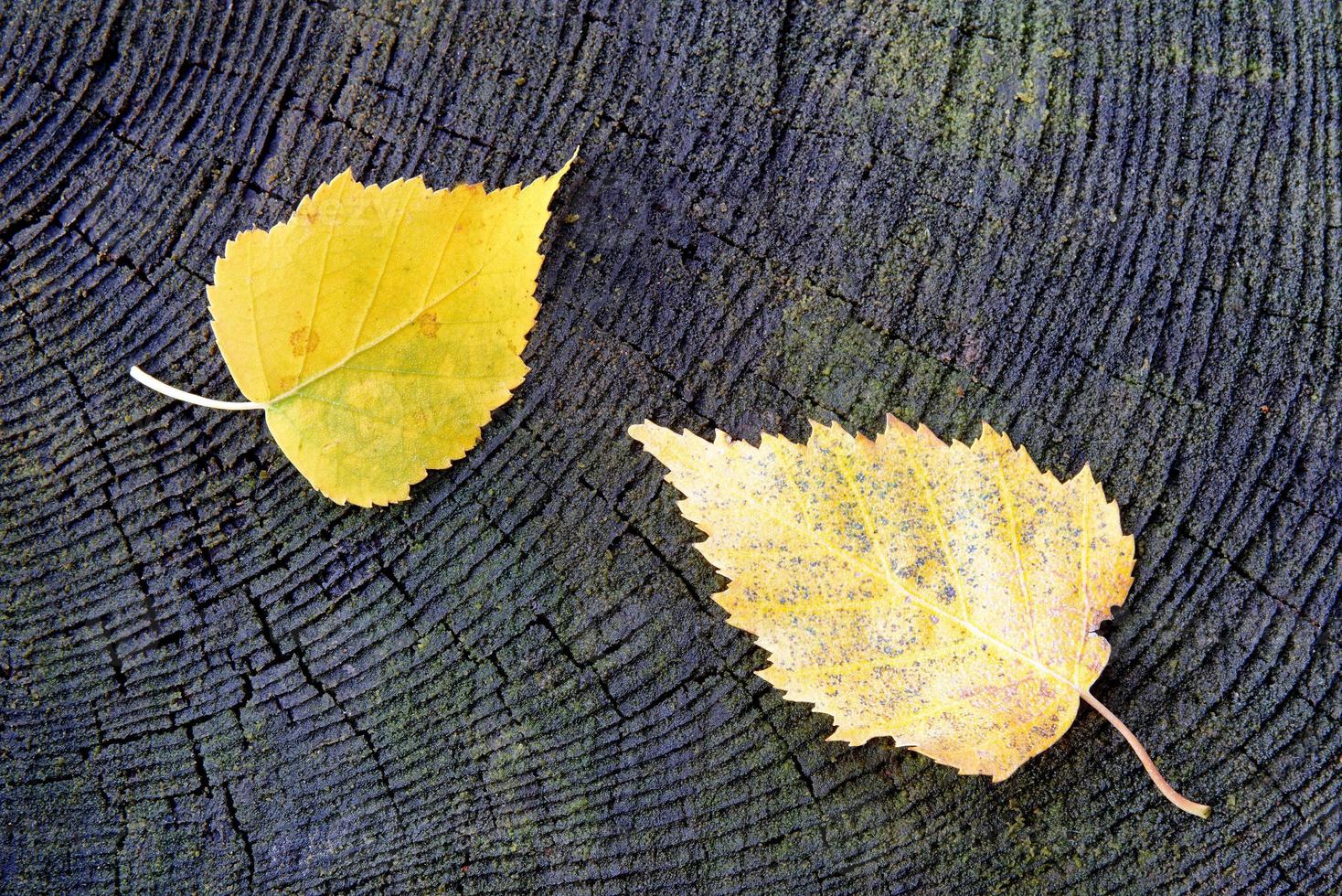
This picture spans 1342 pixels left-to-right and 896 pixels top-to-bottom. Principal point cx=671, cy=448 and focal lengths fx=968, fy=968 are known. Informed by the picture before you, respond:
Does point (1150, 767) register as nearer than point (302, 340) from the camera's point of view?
Yes

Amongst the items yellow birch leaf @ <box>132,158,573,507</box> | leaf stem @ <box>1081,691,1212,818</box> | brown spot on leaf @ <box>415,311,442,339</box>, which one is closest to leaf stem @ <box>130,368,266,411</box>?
yellow birch leaf @ <box>132,158,573,507</box>

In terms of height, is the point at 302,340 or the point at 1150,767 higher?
the point at 302,340

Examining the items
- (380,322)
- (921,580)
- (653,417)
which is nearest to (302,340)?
(380,322)

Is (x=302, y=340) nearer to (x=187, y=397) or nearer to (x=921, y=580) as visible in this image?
(x=187, y=397)

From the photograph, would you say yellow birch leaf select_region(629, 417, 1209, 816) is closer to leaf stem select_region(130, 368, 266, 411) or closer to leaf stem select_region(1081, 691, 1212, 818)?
leaf stem select_region(1081, 691, 1212, 818)

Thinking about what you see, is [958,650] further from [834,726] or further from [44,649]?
[44,649]

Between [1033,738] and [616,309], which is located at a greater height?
[616,309]

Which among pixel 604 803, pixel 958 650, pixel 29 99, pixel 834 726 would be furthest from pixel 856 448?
pixel 29 99
